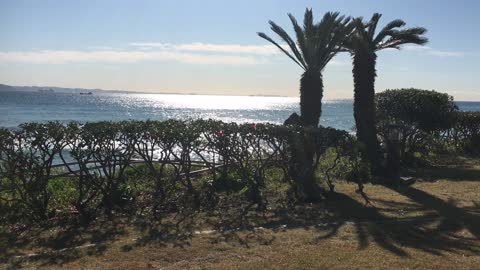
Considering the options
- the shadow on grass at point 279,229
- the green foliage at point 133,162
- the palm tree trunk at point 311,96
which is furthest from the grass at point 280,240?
the palm tree trunk at point 311,96

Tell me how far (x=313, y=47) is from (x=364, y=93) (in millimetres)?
2441

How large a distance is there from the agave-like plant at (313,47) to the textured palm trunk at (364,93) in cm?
103

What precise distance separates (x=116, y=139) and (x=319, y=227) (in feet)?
13.1

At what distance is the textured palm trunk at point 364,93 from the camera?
54.2 ft

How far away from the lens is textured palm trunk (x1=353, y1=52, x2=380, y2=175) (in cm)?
1652

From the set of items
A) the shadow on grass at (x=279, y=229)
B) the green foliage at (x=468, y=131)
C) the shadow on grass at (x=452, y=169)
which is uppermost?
the green foliage at (x=468, y=131)

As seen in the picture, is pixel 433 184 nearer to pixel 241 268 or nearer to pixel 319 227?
pixel 319 227

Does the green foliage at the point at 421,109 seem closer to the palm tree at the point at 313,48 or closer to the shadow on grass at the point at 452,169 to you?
the shadow on grass at the point at 452,169

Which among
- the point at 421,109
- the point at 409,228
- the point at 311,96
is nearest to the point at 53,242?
the point at 409,228

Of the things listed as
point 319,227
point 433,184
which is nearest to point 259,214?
point 319,227

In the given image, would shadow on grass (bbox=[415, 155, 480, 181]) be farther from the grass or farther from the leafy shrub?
the grass

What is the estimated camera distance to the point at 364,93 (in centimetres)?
1680

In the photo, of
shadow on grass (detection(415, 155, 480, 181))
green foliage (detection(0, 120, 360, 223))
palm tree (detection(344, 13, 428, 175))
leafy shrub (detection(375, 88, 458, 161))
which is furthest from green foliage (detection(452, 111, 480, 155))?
green foliage (detection(0, 120, 360, 223))

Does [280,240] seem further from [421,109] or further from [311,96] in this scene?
[421,109]
